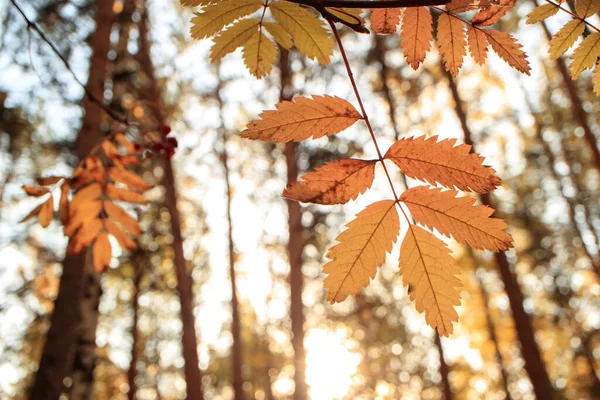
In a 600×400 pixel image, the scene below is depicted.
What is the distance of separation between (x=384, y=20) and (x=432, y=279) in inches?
18.4

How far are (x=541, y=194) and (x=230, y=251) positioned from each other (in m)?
9.72

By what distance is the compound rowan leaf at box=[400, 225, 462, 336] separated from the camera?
0.59m

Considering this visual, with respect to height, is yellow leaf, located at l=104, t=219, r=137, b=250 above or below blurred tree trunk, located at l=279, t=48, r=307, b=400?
below

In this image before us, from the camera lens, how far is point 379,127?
314 inches

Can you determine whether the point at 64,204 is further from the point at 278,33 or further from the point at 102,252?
the point at 278,33

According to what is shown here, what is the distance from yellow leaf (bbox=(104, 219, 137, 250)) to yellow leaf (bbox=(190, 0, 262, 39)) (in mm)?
650

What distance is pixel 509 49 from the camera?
74 centimetres

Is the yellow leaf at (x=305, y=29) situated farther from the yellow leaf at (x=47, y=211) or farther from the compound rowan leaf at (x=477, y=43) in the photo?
the yellow leaf at (x=47, y=211)

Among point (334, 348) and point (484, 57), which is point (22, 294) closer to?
point (484, 57)

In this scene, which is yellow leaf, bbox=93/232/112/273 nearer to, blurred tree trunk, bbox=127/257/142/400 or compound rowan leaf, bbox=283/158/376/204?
compound rowan leaf, bbox=283/158/376/204

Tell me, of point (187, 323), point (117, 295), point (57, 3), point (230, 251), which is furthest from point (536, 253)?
point (57, 3)

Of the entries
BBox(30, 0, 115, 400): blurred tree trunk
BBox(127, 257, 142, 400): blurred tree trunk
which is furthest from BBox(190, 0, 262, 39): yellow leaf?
BBox(127, 257, 142, 400): blurred tree trunk

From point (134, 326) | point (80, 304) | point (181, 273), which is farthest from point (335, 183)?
point (134, 326)

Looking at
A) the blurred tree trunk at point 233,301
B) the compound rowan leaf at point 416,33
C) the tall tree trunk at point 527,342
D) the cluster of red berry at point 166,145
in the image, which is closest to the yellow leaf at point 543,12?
the compound rowan leaf at point 416,33
